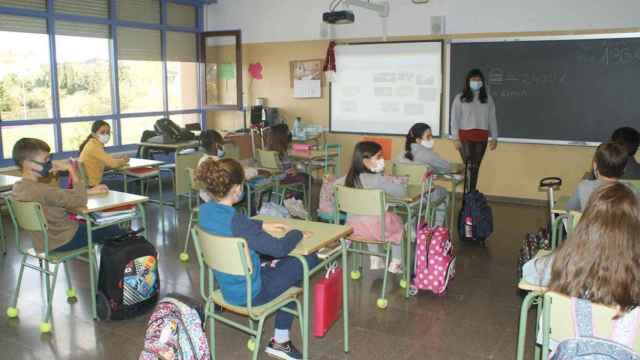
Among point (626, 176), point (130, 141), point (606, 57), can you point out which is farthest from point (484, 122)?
point (130, 141)

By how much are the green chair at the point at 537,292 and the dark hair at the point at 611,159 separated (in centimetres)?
29

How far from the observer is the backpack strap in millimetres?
1921

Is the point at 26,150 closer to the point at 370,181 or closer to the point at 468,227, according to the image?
the point at 370,181

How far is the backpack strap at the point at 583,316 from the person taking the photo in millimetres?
1921

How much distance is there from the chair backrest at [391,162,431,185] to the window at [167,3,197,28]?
552 cm

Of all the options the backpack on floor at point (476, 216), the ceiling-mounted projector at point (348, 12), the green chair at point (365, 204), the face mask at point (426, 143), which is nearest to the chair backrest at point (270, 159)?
the face mask at point (426, 143)

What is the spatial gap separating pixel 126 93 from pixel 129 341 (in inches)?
227

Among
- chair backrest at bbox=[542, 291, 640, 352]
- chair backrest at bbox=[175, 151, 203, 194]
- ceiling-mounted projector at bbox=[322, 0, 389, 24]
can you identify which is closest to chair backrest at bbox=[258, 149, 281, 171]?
chair backrest at bbox=[175, 151, 203, 194]

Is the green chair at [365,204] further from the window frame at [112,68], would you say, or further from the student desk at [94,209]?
the window frame at [112,68]

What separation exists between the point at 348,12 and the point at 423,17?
127 centimetres

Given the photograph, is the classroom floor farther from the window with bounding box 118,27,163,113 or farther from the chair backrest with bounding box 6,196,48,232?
the window with bounding box 118,27,163,113

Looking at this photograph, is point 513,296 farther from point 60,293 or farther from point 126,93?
point 126,93

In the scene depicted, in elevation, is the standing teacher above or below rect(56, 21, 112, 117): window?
below

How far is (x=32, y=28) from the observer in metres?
7.20
